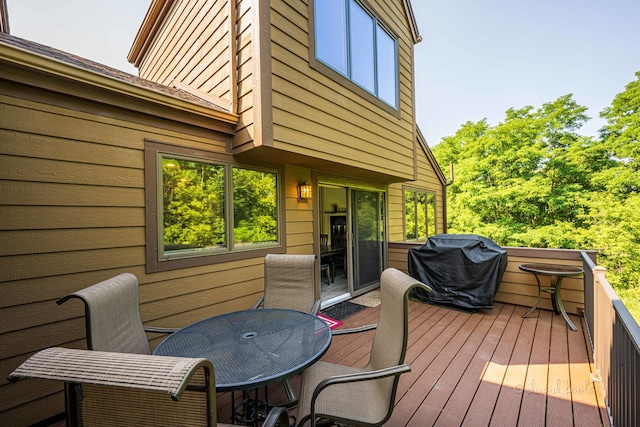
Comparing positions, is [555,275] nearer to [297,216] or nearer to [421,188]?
[297,216]

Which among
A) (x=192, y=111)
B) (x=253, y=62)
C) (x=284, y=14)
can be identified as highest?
(x=284, y=14)

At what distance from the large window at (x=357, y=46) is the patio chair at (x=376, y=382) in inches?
123

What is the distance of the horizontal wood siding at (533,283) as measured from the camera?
374 centimetres

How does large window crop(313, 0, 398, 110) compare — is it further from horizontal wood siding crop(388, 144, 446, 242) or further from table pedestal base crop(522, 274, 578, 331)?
table pedestal base crop(522, 274, 578, 331)

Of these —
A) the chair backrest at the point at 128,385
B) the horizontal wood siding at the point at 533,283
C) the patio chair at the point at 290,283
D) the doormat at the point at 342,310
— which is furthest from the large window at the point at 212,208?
the horizontal wood siding at the point at 533,283

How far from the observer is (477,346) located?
295 centimetres

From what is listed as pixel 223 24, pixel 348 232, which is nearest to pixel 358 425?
pixel 348 232

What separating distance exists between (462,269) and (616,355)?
236cm

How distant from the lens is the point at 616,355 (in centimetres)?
169

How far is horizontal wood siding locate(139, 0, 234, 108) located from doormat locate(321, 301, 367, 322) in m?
3.30

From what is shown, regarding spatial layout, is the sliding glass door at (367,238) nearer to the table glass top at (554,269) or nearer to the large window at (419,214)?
the large window at (419,214)

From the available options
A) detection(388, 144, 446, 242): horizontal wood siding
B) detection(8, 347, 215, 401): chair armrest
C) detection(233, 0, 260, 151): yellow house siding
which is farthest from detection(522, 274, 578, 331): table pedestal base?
detection(8, 347, 215, 401): chair armrest

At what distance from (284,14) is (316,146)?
1.48 metres

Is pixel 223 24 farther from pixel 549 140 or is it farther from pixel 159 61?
pixel 549 140
